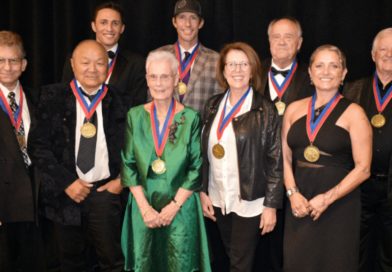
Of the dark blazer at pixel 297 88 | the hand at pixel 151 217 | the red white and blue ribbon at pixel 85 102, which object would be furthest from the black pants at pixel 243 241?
the red white and blue ribbon at pixel 85 102

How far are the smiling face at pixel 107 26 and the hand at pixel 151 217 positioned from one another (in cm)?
170

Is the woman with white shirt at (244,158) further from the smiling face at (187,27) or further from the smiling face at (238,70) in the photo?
the smiling face at (187,27)

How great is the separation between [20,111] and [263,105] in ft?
5.63

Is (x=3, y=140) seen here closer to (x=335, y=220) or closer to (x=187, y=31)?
(x=187, y=31)

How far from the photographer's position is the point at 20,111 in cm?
345

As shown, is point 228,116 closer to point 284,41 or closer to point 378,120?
point 284,41

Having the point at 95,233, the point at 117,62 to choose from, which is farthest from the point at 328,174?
the point at 117,62

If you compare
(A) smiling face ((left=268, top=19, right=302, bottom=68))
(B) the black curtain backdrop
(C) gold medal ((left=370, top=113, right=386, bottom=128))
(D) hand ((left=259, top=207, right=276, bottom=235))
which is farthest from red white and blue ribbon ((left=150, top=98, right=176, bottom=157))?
(B) the black curtain backdrop

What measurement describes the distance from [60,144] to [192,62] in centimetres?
138

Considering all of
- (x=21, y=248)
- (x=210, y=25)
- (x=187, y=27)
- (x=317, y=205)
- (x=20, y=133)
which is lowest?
(x=21, y=248)

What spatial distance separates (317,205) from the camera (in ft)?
9.75

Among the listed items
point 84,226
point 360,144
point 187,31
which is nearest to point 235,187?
point 360,144

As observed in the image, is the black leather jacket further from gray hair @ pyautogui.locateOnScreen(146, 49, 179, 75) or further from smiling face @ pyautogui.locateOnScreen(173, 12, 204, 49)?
smiling face @ pyautogui.locateOnScreen(173, 12, 204, 49)

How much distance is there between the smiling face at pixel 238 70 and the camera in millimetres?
3117
